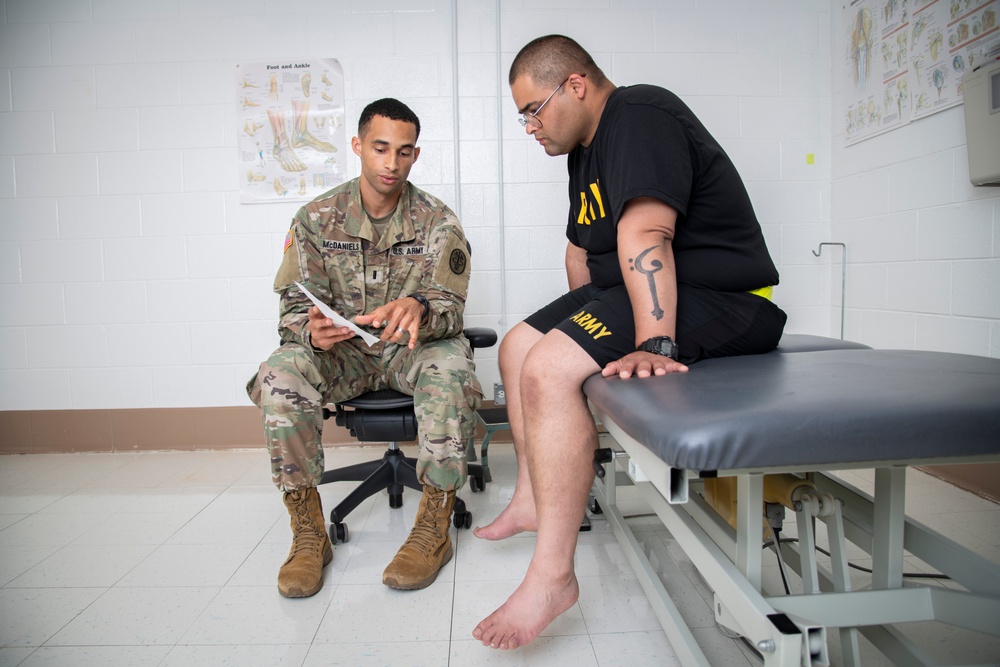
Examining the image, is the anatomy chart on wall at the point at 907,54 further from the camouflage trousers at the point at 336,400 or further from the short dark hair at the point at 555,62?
the camouflage trousers at the point at 336,400

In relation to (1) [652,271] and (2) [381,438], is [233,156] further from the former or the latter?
(1) [652,271]

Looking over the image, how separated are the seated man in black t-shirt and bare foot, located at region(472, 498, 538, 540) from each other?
39cm

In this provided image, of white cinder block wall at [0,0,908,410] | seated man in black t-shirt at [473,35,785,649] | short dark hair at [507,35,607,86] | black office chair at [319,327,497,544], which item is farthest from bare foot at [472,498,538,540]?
white cinder block wall at [0,0,908,410]

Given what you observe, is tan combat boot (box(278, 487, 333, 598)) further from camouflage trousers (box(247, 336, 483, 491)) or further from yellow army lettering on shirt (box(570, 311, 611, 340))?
Answer: yellow army lettering on shirt (box(570, 311, 611, 340))

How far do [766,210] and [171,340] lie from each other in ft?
9.65

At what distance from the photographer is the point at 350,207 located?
2.11 metres

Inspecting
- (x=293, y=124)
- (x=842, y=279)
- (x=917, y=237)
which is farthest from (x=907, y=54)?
(x=293, y=124)

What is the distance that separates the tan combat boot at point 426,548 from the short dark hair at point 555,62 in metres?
1.18

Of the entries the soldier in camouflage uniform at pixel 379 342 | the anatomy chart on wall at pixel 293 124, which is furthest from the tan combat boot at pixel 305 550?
the anatomy chart on wall at pixel 293 124

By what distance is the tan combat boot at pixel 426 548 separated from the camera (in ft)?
5.25

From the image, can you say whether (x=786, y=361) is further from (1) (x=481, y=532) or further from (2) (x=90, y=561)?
(2) (x=90, y=561)

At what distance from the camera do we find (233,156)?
9.37ft

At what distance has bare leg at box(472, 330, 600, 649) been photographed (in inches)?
49.9

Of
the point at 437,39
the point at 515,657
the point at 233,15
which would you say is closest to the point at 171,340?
the point at 233,15
